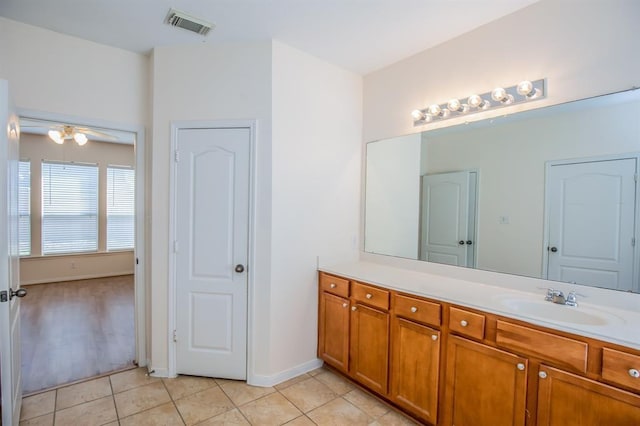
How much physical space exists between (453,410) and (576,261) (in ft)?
3.77

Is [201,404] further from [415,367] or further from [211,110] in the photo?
[211,110]

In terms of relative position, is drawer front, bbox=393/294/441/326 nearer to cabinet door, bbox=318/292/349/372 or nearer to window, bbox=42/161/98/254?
cabinet door, bbox=318/292/349/372

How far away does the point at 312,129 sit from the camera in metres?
2.73

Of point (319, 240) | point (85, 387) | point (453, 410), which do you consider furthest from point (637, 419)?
point (85, 387)

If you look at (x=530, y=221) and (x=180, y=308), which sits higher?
(x=530, y=221)

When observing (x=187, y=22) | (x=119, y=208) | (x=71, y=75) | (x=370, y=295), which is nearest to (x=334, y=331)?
(x=370, y=295)

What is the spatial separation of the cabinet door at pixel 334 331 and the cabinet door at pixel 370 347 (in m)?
0.08

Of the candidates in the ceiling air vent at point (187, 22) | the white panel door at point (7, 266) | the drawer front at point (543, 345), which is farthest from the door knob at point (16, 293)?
the drawer front at point (543, 345)

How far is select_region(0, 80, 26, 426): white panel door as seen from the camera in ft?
5.51

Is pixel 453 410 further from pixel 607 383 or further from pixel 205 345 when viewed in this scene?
pixel 205 345

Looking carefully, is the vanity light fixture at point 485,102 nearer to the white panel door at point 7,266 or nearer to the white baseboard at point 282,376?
the white baseboard at point 282,376

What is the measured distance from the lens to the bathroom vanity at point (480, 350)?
4.43 feet

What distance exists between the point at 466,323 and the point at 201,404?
191 cm

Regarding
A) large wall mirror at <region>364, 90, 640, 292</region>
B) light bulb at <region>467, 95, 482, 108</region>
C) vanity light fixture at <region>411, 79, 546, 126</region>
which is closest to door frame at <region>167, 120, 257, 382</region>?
large wall mirror at <region>364, 90, 640, 292</region>
